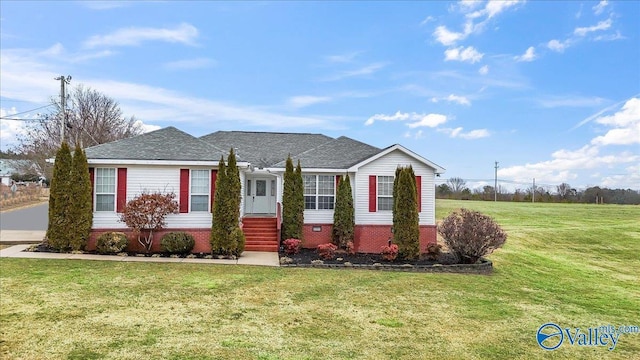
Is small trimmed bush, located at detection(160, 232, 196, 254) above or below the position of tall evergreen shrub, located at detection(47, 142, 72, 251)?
below

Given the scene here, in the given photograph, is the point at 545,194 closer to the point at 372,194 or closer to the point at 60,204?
the point at 372,194

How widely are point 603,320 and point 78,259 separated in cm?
1545

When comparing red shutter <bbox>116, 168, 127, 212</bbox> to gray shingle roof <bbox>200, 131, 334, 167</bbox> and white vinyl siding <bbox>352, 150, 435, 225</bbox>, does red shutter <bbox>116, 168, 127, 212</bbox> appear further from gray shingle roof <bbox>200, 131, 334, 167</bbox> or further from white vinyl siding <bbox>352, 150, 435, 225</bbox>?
white vinyl siding <bbox>352, 150, 435, 225</bbox>

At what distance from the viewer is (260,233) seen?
675 inches

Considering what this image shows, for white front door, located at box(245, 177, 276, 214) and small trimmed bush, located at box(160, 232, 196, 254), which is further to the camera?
white front door, located at box(245, 177, 276, 214)

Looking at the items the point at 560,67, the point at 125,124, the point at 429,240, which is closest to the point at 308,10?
the point at 429,240

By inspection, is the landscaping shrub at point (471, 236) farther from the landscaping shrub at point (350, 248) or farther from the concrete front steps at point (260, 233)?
the concrete front steps at point (260, 233)

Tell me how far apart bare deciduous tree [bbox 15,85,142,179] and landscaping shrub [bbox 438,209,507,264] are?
3853 centimetres

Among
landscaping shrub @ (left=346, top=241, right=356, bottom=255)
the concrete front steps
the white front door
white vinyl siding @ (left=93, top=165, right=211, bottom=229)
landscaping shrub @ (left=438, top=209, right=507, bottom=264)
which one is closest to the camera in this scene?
landscaping shrub @ (left=438, top=209, right=507, bottom=264)

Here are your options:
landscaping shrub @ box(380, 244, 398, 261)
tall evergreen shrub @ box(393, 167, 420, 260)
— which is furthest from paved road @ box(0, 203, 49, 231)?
tall evergreen shrub @ box(393, 167, 420, 260)

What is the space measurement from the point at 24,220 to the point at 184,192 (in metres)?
16.9

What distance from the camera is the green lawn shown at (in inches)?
255

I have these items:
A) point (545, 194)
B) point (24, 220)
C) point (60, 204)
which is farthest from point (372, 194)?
point (545, 194)

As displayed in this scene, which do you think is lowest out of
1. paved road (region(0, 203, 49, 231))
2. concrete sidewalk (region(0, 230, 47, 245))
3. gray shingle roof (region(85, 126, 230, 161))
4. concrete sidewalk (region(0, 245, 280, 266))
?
concrete sidewalk (region(0, 245, 280, 266))
